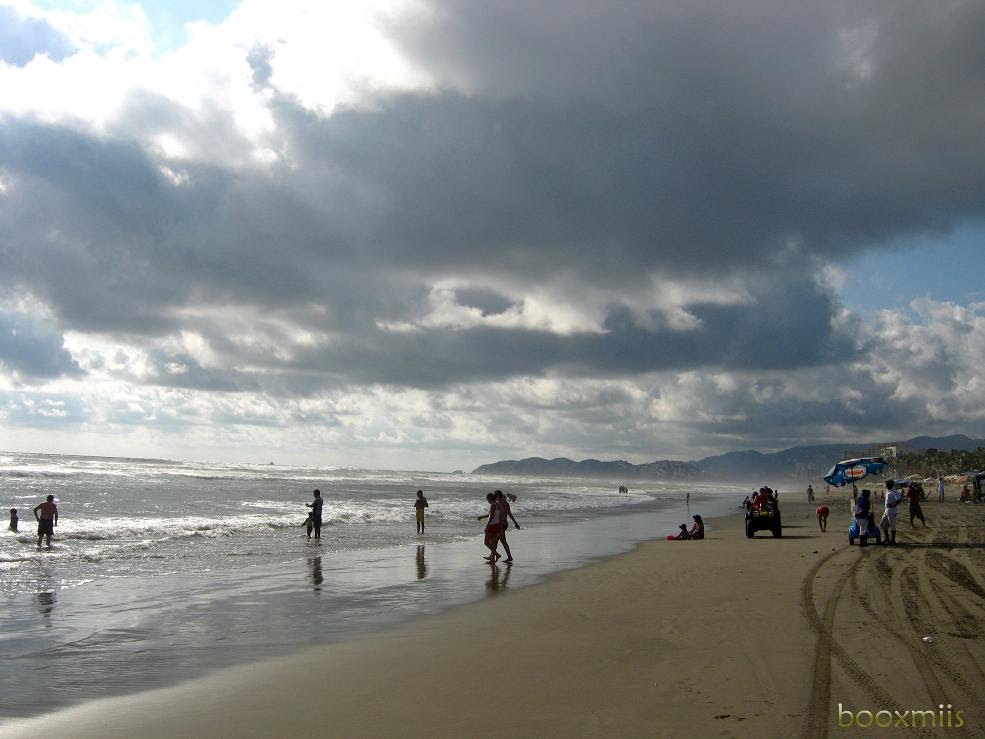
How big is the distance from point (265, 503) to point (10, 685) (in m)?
35.1

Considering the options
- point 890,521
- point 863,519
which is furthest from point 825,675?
point 890,521

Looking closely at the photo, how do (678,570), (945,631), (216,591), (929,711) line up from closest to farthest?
1. (929,711)
2. (945,631)
3. (216,591)
4. (678,570)

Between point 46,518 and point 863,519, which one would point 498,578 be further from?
point 46,518

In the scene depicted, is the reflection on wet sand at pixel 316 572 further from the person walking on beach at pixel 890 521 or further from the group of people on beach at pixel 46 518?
the person walking on beach at pixel 890 521

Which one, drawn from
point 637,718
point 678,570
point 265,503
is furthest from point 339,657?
point 265,503

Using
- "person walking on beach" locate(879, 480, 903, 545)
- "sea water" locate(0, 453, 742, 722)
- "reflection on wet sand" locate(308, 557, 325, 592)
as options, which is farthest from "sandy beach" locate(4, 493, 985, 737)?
"person walking on beach" locate(879, 480, 903, 545)

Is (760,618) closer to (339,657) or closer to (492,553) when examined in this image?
(339,657)

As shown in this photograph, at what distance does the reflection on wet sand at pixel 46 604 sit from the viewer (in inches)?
432

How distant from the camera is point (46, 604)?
12.0 metres

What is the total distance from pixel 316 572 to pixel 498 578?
405 cm

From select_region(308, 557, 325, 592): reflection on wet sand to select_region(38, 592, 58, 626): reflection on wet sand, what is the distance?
419 centimetres

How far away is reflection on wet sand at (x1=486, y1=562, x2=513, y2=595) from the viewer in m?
13.6

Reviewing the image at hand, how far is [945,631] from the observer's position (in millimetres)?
8414

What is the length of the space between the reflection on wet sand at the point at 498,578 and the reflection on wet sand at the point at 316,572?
319 centimetres
